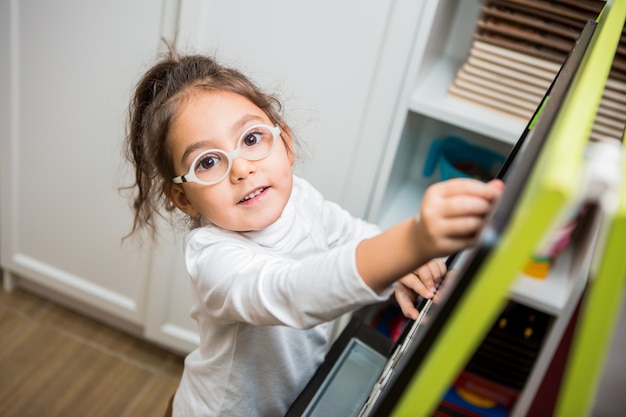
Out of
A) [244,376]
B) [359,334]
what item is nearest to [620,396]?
[359,334]

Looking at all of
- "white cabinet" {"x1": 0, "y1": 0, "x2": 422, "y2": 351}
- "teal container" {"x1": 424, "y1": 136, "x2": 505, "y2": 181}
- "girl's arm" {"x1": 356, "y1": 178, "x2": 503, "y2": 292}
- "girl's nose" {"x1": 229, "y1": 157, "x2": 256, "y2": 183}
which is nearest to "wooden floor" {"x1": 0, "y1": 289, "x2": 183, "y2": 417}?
"white cabinet" {"x1": 0, "y1": 0, "x2": 422, "y2": 351}

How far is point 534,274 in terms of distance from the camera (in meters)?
0.94

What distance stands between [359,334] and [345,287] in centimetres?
38

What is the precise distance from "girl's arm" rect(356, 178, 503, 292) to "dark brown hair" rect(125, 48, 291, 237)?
423 millimetres

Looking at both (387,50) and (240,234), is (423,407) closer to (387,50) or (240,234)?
(240,234)

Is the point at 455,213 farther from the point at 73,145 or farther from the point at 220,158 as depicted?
the point at 73,145

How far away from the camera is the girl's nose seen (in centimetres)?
75

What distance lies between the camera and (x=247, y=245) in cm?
81

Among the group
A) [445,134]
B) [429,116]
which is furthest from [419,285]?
[445,134]

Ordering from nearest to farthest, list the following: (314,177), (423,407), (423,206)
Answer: (423,407), (423,206), (314,177)

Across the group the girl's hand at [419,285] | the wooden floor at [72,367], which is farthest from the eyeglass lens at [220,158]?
the wooden floor at [72,367]

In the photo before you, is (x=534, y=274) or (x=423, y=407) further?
(x=534, y=274)

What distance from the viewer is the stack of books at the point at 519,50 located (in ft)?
3.51

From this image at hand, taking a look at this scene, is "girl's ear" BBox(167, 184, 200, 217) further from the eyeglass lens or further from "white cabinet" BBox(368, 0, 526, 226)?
"white cabinet" BBox(368, 0, 526, 226)
